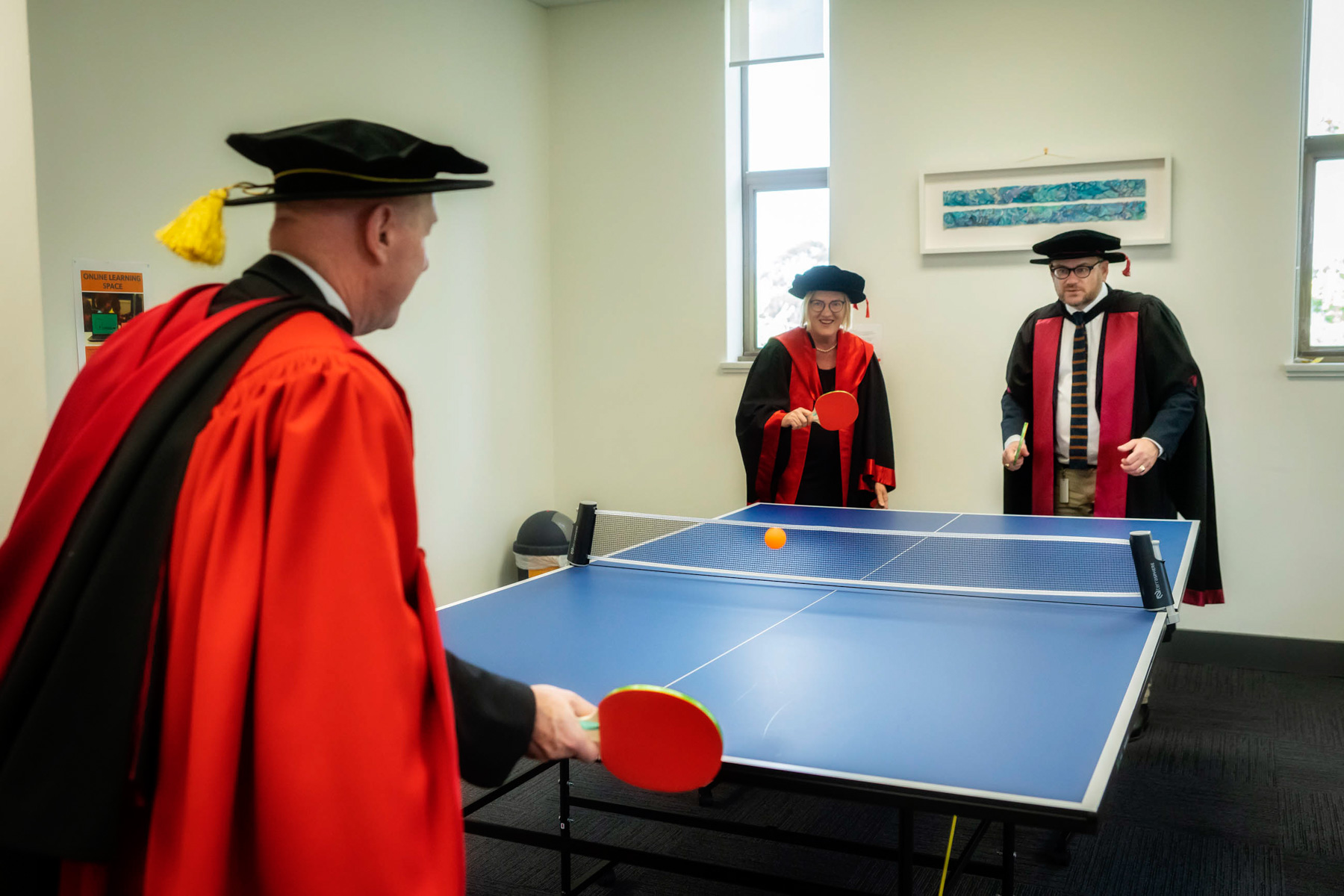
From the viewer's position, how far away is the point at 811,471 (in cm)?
445

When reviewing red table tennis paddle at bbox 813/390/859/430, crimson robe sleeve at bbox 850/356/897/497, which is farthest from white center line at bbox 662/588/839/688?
crimson robe sleeve at bbox 850/356/897/497

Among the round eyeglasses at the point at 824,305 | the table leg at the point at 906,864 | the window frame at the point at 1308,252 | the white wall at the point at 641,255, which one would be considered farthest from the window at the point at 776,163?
the table leg at the point at 906,864

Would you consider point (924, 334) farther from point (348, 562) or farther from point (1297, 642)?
point (348, 562)

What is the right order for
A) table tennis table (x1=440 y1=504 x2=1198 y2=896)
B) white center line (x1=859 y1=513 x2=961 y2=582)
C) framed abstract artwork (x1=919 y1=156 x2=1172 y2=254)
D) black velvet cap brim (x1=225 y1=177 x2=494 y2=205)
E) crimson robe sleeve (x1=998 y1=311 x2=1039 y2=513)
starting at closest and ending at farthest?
black velvet cap brim (x1=225 y1=177 x2=494 y2=205)
table tennis table (x1=440 y1=504 x2=1198 y2=896)
white center line (x1=859 y1=513 x2=961 y2=582)
crimson robe sleeve (x1=998 y1=311 x2=1039 y2=513)
framed abstract artwork (x1=919 y1=156 x2=1172 y2=254)

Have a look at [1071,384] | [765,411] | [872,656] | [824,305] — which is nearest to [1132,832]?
[1071,384]

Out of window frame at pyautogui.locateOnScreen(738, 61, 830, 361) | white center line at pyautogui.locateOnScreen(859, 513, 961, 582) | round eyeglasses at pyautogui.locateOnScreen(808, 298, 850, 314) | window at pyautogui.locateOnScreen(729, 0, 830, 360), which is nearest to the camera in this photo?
white center line at pyautogui.locateOnScreen(859, 513, 961, 582)

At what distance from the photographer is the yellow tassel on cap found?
134cm

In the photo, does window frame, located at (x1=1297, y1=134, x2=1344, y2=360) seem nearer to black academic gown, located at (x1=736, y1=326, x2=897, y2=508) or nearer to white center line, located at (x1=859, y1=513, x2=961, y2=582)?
black academic gown, located at (x1=736, y1=326, x2=897, y2=508)

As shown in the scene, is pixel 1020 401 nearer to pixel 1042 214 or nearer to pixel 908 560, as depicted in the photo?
pixel 1042 214

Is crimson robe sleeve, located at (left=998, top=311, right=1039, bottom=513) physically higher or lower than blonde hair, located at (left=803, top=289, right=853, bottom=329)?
lower

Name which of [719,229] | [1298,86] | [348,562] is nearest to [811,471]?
[719,229]

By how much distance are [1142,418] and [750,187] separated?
2605mm

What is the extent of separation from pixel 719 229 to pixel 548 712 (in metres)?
4.49

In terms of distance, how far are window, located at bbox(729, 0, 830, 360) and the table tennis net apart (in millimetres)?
2524
